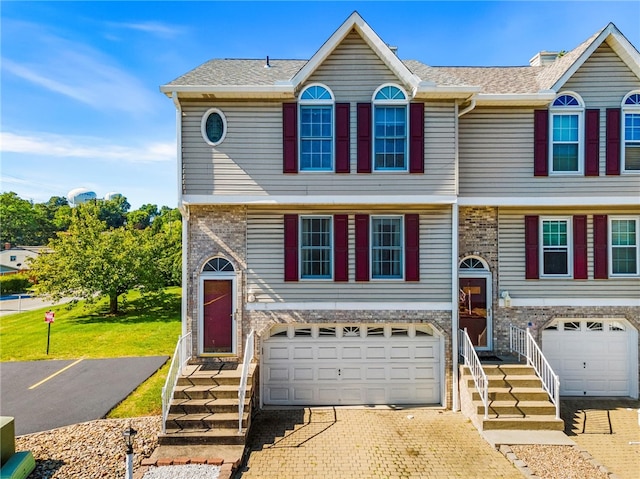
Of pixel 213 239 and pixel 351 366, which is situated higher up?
pixel 213 239

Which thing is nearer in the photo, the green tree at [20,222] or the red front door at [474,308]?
the red front door at [474,308]

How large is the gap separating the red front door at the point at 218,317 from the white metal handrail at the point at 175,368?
46 cm

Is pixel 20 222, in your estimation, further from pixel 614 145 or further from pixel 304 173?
pixel 614 145

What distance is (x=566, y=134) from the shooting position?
382 inches

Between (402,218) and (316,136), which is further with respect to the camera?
(402,218)

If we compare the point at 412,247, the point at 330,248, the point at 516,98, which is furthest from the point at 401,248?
the point at 516,98

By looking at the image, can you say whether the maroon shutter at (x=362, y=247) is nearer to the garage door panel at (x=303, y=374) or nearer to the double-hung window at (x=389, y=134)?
the double-hung window at (x=389, y=134)

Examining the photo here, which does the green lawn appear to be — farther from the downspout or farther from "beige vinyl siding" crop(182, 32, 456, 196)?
"beige vinyl siding" crop(182, 32, 456, 196)

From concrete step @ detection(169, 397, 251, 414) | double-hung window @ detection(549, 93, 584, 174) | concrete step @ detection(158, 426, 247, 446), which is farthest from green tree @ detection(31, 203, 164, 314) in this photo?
double-hung window @ detection(549, 93, 584, 174)

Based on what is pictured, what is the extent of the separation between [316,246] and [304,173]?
2.02 metres

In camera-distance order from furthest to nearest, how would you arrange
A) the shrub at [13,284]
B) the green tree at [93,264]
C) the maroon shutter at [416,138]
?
1. the shrub at [13,284]
2. the green tree at [93,264]
3. the maroon shutter at [416,138]

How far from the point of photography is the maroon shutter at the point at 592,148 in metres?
9.54

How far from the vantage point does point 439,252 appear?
930 cm

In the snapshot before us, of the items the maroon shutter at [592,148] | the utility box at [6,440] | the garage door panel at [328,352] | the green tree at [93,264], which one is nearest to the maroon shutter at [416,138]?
the maroon shutter at [592,148]
